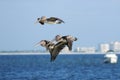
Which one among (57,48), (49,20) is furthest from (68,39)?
(49,20)

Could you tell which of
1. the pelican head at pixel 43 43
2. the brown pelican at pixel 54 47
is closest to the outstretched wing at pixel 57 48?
the brown pelican at pixel 54 47

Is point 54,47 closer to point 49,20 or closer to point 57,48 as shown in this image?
point 57,48

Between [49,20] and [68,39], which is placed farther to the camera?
[49,20]

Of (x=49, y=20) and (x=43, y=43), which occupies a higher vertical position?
(x=49, y=20)

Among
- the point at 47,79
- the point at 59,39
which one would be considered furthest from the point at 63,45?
the point at 47,79

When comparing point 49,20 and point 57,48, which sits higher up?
point 49,20

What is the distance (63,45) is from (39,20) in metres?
0.92

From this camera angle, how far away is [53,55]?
1130 cm

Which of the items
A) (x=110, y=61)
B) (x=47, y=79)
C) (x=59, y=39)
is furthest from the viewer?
(x=110, y=61)

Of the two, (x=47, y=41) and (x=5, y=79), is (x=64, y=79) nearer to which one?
(x=5, y=79)

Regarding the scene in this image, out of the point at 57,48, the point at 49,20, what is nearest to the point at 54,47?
the point at 57,48

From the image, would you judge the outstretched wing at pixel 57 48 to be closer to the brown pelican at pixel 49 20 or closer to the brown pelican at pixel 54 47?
the brown pelican at pixel 54 47

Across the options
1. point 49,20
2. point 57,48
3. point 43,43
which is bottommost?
point 57,48

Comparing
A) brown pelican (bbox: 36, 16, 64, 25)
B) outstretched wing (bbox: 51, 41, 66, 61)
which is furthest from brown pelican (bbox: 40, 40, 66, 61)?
brown pelican (bbox: 36, 16, 64, 25)
